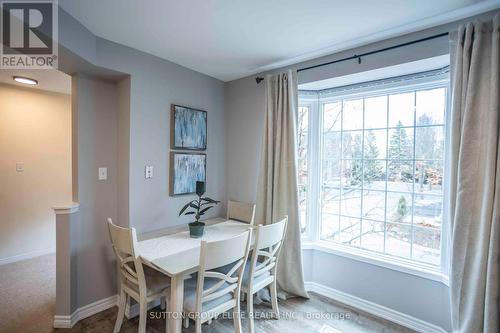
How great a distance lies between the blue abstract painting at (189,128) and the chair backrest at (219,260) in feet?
4.48

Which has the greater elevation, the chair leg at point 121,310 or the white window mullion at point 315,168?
the white window mullion at point 315,168

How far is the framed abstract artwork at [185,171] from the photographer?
A: 2.48m

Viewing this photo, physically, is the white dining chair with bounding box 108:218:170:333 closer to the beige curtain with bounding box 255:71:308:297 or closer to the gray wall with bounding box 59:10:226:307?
the gray wall with bounding box 59:10:226:307

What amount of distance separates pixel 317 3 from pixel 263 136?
1275 millimetres

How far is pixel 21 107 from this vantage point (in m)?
3.11

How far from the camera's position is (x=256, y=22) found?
1.75 meters

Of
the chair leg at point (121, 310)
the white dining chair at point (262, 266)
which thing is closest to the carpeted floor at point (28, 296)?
the chair leg at point (121, 310)

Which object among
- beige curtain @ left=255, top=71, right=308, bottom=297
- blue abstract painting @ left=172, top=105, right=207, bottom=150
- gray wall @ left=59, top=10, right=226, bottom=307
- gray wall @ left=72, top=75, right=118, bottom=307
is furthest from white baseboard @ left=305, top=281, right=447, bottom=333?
gray wall @ left=72, top=75, right=118, bottom=307

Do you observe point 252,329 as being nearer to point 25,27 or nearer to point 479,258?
point 479,258

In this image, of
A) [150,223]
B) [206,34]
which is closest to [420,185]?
[206,34]

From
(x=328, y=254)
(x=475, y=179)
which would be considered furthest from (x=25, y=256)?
(x=475, y=179)

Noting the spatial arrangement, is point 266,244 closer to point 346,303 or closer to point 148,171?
point 346,303

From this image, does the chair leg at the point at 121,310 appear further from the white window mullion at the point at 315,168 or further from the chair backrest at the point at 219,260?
the white window mullion at the point at 315,168

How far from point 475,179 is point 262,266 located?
5.13 ft
